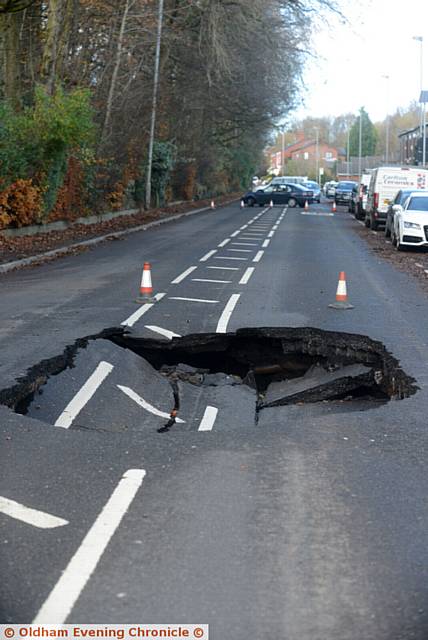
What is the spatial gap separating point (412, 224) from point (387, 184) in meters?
10.4

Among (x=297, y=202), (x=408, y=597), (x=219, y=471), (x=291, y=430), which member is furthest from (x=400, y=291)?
(x=297, y=202)

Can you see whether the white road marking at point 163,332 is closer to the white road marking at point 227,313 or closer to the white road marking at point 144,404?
the white road marking at point 227,313

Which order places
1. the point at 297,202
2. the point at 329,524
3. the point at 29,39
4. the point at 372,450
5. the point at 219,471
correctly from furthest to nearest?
the point at 297,202 → the point at 29,39 → the point at 372,450 → the point at 219,471 → the point at 329,524

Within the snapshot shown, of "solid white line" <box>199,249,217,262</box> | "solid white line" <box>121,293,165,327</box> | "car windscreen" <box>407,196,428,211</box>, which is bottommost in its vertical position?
"solid white line" <box>121,293,165,327</box>

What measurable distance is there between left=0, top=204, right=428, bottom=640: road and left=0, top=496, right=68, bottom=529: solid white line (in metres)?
0.02

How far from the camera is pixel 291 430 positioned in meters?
7.15

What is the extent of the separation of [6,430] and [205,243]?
20201mm

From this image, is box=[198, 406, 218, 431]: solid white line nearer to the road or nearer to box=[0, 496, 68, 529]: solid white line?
the road

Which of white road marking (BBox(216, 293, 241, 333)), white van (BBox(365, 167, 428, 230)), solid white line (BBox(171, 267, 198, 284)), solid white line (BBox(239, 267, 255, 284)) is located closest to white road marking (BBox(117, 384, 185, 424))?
white road marking (BBox(216, 293, 241, 333))

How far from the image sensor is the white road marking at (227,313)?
11.7 m

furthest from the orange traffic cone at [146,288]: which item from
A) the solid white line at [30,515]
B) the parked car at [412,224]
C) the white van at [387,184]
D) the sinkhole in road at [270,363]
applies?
the white van at [387,184]

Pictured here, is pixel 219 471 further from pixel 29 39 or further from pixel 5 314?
pixel 29 39

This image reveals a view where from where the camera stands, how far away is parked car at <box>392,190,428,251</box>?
24859 millimetres

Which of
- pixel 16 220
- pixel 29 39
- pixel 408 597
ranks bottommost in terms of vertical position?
pixel 408 597
